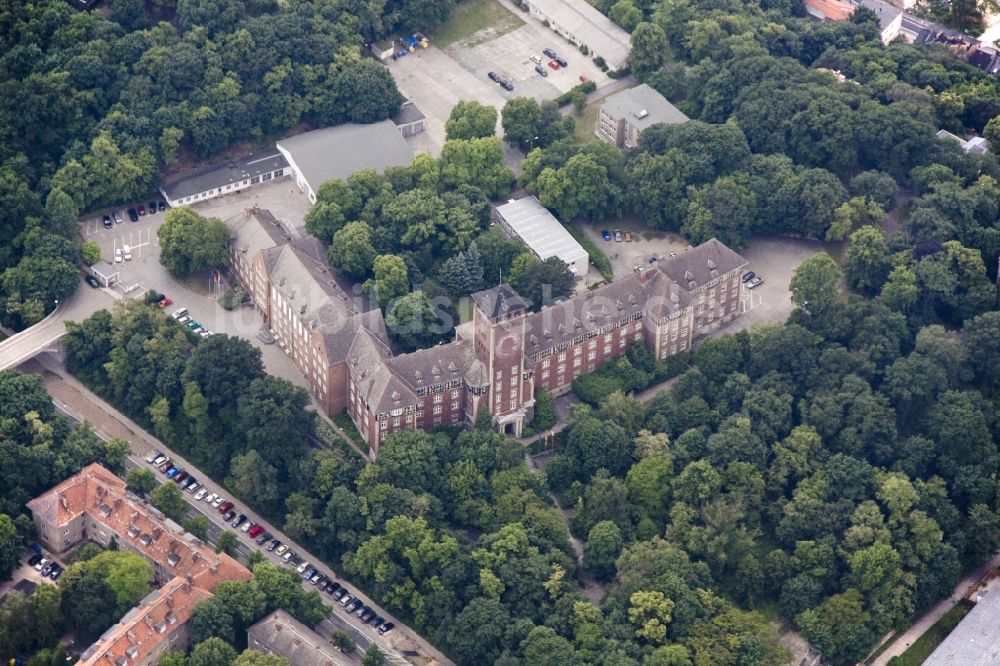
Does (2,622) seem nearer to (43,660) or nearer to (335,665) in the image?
(43,660)

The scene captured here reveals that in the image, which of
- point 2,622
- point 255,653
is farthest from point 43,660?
point 255,653

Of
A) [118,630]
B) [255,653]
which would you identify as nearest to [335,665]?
[255,653]

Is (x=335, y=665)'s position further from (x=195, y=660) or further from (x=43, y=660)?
(x=43, y=660)

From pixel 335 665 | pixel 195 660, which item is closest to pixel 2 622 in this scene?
pixel 195 660

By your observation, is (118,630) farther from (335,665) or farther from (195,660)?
(335,665)
